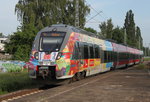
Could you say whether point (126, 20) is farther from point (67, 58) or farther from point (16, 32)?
point (67, 58)

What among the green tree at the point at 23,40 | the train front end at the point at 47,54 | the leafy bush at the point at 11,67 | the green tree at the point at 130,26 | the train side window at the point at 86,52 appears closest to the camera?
the train front end at the point at 47,54

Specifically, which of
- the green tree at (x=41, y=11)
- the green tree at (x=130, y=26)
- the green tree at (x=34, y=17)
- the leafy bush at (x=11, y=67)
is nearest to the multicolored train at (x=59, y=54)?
the leafy bush at (x=11, y=67)

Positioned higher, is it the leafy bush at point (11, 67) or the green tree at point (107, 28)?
the green tree at point (107, 28)

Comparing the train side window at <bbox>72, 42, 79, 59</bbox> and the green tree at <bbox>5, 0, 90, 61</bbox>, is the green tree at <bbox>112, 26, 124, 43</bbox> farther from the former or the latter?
the train side window at <bbox>72, 42, 79, 59</bbox>

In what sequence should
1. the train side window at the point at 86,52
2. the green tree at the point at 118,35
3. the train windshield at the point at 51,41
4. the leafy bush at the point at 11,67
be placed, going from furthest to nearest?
the green tree at the point at 118,35 < the leafy bush at the point at 11,67 < the train side window at the point at 86,52 < the train windshield at the point at 51,41

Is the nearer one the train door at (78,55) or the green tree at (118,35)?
the train door at (78,55)

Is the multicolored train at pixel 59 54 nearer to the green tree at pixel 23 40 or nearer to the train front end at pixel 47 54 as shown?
the train front end at pixel 47 54

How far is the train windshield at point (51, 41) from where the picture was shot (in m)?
13.6

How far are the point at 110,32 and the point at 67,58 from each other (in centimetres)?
6568

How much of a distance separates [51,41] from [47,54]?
34.9 inches

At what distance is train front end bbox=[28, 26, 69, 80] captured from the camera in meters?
13.0

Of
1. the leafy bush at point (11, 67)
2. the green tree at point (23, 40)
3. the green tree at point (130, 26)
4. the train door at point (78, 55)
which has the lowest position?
the leafy bush at point (11, 67)

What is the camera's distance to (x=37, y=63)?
13273 mm

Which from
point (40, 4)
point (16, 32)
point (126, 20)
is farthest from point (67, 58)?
point (126, 20)
